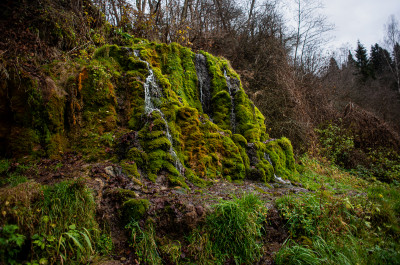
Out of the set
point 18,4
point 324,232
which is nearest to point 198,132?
point 324,232

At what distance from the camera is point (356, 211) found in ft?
12.6

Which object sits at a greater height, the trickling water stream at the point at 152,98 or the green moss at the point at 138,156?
the trickling water stream at the point at 152,98

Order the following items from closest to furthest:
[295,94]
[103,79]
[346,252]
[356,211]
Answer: [346,252], [356,211], [103,79], [295,94]

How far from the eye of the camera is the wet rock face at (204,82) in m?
8.64

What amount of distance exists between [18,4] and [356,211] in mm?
10294

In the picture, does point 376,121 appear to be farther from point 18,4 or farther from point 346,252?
point 18,4

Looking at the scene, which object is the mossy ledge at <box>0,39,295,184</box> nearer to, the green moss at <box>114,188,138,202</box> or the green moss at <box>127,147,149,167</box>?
the green moss at <box>127,147,149,167</box>

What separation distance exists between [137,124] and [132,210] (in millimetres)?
2868

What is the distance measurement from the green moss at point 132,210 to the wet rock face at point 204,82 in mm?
5753

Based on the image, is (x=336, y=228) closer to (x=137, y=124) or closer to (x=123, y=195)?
(x=123, y=195)

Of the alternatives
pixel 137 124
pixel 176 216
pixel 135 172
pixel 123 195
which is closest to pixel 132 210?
pixel 123 195

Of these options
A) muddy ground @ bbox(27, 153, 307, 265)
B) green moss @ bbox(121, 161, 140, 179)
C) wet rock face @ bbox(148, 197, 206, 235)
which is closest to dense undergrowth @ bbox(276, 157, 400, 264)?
muddy ground @ bbox(27, 153, 307, 265)

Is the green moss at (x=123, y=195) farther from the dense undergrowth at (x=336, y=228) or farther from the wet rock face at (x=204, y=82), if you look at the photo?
the wet rock face at (x=204, y=82)

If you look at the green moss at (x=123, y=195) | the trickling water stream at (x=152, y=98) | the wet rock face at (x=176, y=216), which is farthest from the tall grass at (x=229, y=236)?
the trickling water stream at (x=152, y=98)
